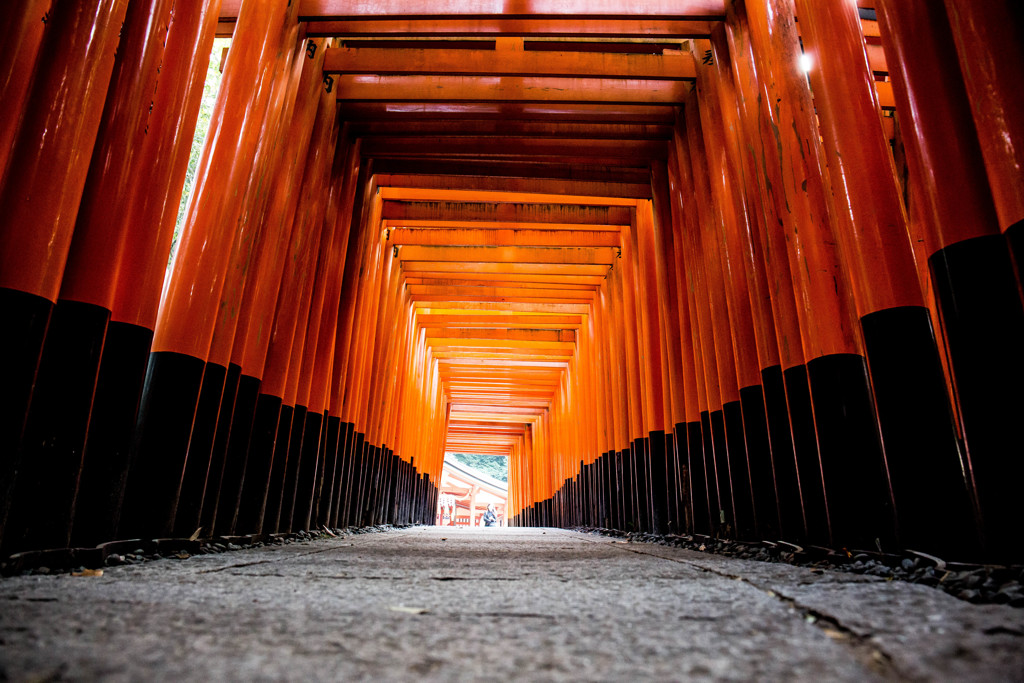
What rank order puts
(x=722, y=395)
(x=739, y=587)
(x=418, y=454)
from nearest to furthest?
(x=739, y=587) → (x=722, y=395) → (x=418, y=454)

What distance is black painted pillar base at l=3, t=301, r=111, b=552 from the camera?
2732 millimetres

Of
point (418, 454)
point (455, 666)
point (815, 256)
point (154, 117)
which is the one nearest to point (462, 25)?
point (154, 117)

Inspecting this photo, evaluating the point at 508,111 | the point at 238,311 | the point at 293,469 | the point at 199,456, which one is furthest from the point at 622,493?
the point at 199,456

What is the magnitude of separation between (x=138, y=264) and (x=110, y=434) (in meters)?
1.03

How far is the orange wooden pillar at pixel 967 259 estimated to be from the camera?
2600mm

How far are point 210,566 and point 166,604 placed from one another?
1.37 m

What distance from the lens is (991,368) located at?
8.75ft

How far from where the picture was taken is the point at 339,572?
2830 millimetres

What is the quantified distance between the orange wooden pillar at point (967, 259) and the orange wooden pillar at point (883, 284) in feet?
0.48

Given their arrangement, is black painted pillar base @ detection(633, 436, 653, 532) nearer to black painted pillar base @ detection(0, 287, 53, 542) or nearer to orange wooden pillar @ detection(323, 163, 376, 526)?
orange wooden pillar @ detection(323, 163, 376, 526)

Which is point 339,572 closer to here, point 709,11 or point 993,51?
point 993,51

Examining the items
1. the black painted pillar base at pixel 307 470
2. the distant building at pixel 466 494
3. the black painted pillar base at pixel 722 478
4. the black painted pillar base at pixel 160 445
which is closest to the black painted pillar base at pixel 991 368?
the black painted pillar base at pixel 722 478

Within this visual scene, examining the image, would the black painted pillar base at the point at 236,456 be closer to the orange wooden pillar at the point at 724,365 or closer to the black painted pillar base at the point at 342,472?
the black painted pillar base at the point at 342,472

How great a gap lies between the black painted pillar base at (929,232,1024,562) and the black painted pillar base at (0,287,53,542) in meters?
4.21
